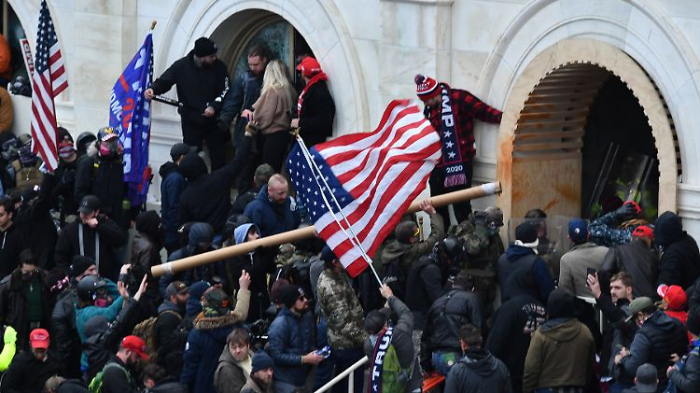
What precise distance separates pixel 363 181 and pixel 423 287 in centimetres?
123

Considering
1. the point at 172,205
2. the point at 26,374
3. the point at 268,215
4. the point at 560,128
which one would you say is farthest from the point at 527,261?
the point at 172,205

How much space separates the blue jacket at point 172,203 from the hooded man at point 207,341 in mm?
3689

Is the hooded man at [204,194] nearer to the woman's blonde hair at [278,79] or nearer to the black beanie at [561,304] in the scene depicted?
the woman's blonde hair at [278,79]

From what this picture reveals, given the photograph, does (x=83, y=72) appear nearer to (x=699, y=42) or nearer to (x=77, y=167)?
(x=77, y=167)

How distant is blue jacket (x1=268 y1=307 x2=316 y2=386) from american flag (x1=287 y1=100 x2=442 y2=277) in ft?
2.64

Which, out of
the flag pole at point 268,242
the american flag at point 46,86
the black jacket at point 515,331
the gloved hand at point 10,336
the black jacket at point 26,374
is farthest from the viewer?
the american flag at point 46,86

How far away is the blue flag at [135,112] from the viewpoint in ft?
75.5

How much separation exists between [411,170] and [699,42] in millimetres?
2761

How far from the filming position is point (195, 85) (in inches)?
904

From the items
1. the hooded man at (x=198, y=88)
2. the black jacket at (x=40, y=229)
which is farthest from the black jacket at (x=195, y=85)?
the black jacket at (x=40, y=229)

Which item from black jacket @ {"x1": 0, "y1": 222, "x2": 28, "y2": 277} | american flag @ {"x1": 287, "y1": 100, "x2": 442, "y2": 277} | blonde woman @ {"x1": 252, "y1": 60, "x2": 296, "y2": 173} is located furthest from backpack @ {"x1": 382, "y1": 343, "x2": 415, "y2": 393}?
black jacket @ {"x1": 0, "y1": 222, "x2": 28, "y2": 277}

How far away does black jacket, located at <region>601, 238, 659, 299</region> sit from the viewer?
1734 cm

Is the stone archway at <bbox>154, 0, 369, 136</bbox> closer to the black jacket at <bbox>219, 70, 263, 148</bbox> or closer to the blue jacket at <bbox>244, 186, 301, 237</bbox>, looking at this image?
the black jacket at <bbox>219, 70, 263, 148</bbox>

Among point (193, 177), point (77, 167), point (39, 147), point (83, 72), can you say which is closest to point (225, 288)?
point (193, 177)
